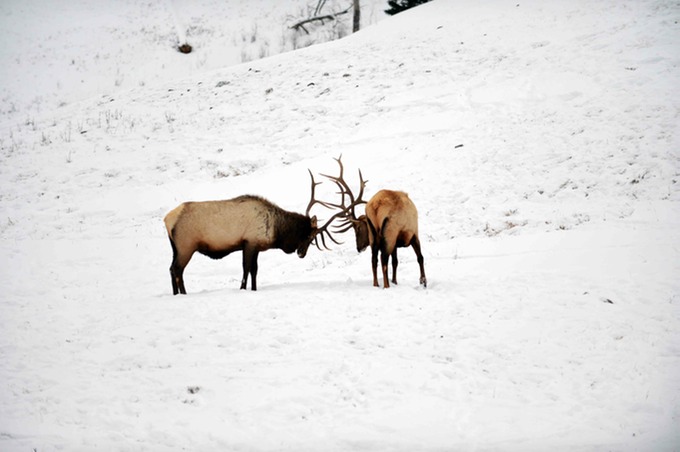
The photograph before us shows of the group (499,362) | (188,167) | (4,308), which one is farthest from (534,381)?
(188,167)

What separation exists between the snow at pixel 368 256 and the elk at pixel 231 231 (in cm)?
69

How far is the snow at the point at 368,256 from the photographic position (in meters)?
4.61

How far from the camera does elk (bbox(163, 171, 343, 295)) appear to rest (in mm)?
7988

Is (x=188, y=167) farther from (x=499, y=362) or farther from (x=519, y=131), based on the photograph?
(x=499, y=362)

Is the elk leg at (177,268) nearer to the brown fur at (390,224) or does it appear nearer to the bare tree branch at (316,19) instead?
the brown fur at (390,224)

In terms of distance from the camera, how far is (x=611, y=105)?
47.6 ft

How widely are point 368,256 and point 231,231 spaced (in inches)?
142

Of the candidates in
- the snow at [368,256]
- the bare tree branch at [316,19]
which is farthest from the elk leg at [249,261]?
the bare tree branch at [316,19]

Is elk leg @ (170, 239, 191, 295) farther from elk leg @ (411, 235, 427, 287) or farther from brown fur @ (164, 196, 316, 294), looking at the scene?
elk leg @ (411, 235, 427, 287)

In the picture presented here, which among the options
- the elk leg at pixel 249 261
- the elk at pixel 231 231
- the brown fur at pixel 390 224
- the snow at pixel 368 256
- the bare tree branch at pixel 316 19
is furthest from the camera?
the bare tree branch at pixel 316 19

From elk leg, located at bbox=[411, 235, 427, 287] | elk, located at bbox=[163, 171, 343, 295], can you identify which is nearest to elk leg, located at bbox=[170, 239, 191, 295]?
elk, located at bbox=[163, 171, 343, 295]

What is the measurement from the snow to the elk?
0.69 meters

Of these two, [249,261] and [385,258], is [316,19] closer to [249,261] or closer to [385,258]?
[249,261]

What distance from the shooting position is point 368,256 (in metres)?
10.7
